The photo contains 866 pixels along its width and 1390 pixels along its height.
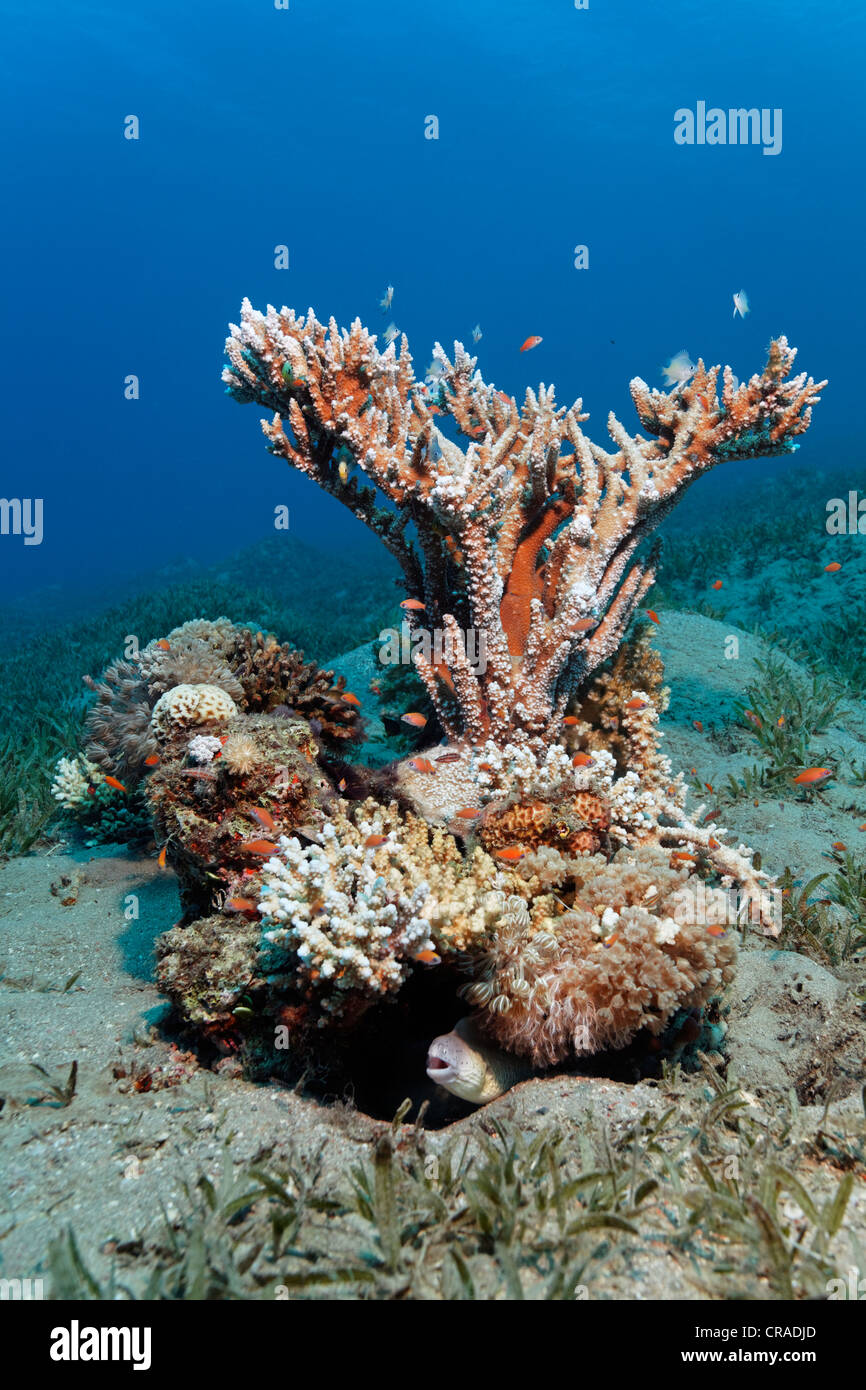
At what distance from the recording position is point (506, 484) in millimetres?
4504

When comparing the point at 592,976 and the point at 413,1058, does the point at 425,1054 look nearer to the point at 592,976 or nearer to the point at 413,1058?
the point at 413,1058

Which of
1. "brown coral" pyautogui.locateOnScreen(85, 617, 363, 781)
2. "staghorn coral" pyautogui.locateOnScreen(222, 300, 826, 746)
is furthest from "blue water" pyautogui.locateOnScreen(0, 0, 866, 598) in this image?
"brown coral" pyautogui.locateOnScreen(85, 617, 363, 781)

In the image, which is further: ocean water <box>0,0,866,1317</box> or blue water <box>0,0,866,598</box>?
blue water <box>0,0,866,598</box>

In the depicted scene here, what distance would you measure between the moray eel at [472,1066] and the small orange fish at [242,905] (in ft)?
3.63

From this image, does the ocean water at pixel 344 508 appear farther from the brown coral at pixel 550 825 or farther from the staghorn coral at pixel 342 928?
the brown coral at pixel 550 825

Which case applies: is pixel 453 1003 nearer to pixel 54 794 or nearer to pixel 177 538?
pixel 54 794

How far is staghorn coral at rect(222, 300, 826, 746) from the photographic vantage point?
4141mm

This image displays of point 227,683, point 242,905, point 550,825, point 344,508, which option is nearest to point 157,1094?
point 242,905

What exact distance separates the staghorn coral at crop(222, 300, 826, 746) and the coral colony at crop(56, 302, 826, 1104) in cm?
2

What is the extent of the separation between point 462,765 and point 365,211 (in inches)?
5490

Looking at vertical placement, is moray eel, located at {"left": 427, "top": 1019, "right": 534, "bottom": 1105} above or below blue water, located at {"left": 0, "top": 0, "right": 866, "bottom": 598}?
below

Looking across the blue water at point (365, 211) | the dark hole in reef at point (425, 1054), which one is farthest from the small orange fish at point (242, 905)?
the blue water at point (365, 211)

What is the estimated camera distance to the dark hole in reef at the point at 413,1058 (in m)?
3.00

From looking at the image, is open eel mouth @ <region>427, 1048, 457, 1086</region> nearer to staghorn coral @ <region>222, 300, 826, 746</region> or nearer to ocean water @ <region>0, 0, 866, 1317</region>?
ocean water @ <region>0, 0, 866, 1317</region>
